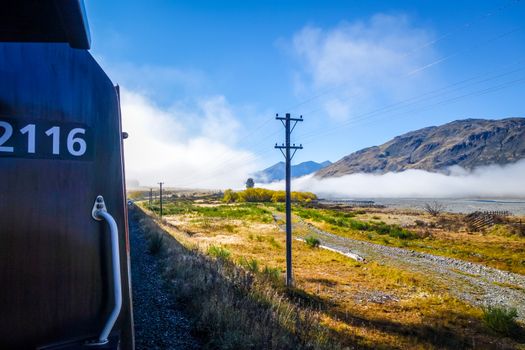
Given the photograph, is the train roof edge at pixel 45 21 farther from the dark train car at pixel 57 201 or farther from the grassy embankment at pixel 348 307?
the grassy embankment at pixel 348 307

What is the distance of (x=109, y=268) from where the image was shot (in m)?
1.65

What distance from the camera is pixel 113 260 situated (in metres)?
1.58

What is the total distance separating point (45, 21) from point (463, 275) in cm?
1887

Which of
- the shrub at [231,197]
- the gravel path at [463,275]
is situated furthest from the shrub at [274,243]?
the shrub at [231,197]

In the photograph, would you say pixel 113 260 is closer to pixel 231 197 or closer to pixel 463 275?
pixel 463 275

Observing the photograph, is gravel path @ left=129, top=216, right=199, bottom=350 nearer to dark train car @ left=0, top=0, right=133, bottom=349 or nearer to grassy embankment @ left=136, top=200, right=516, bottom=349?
grassy embankment @ left=136, top=200, right=516, bottom=349

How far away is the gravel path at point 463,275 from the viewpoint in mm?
11898

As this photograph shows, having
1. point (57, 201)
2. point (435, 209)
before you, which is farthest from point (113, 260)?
point (435, 209)

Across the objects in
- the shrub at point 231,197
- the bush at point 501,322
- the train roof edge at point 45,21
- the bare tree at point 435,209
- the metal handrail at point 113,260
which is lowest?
the bare tree at point 435,209

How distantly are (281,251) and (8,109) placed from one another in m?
20.1

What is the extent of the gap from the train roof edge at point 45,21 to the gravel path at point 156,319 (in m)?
4.64

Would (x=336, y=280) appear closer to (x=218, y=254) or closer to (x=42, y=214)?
(x=218, y=254)

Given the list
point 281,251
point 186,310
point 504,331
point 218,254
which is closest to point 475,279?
point 504,331

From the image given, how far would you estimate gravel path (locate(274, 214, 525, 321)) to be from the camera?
1190 centimetres
